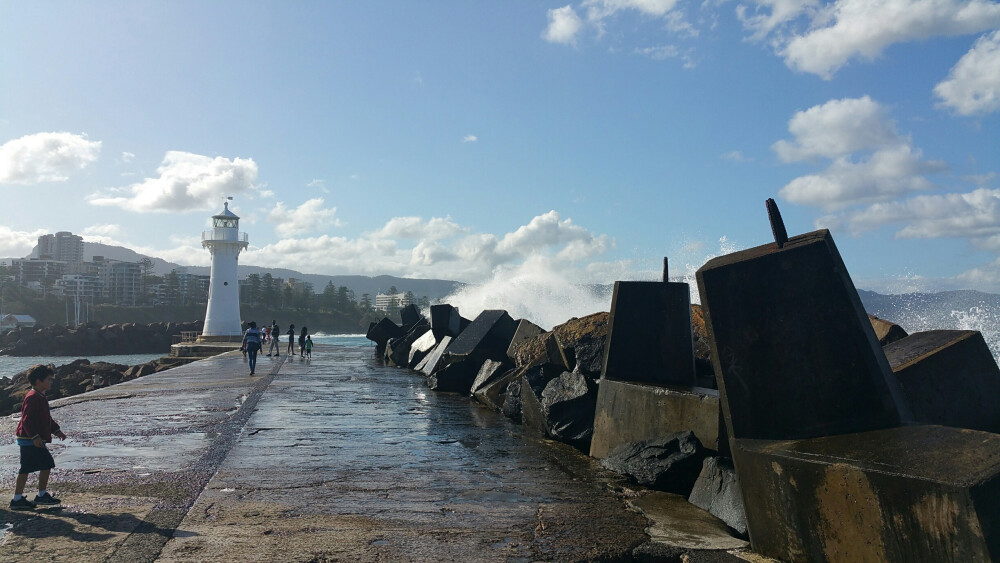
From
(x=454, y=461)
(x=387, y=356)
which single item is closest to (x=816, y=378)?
(x=454, y=461)

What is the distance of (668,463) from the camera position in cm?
451

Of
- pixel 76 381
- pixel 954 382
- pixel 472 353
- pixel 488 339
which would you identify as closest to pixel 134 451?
pixel 954 382

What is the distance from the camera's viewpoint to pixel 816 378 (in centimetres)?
343

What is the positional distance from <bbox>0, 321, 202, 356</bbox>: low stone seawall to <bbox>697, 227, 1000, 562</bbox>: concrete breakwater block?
218 feet

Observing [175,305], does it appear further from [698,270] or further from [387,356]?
[698,270]

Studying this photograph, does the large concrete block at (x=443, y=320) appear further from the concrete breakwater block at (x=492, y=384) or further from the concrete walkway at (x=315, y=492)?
the concrete walkway at (x=315, y=492)

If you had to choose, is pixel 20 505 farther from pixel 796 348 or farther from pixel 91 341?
pixel 91 341

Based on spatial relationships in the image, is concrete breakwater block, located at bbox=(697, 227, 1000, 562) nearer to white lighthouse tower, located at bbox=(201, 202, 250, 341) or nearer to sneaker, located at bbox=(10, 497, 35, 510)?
sneaker, located at bbox=(10, 497, 35, 510)

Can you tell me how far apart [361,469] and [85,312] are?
114 metres

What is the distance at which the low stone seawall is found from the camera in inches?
2425

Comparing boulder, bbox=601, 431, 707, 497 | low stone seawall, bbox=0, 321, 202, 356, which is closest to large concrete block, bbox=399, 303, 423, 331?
boulder, bbox=601, 431, 707, 497

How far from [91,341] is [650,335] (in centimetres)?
6715

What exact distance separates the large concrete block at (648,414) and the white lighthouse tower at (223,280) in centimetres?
3659

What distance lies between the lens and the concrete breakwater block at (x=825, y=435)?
2.51 m
